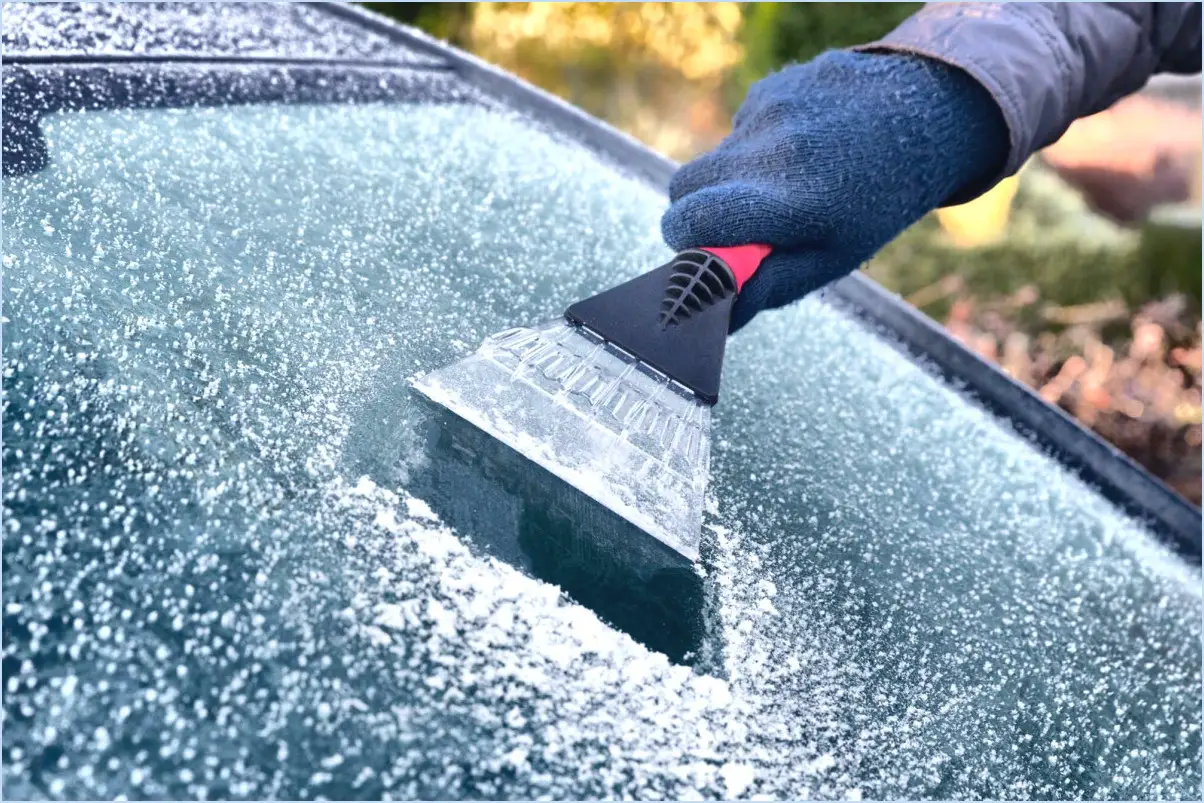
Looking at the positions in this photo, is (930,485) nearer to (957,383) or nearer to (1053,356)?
(957,383)

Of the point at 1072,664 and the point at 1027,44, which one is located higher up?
the point at 1027,44

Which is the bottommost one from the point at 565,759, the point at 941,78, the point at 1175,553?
the point at 1175,553

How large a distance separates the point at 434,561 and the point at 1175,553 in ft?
4.37

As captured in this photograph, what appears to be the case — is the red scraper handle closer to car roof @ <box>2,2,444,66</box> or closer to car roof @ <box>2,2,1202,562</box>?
car roof @ <box>2,2,1202,562</box>

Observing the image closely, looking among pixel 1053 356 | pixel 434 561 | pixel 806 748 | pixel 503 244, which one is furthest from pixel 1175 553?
pixel 1053 356

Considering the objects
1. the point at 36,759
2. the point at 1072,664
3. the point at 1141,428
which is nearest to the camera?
the point at 36,759

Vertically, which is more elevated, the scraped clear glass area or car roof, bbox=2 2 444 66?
Result: car roof, bbox=2 2 444 66

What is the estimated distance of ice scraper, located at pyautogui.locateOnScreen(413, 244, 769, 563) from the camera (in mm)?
937

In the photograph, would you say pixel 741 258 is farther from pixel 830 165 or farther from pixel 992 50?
pixel 992 50

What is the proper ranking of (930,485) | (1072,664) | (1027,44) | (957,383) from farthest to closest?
1. (957,383)
2. (1027,44)
3. (930,485)
4. (1072,664)

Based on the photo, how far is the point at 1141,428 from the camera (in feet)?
13.0

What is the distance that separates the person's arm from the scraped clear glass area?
0.72ft

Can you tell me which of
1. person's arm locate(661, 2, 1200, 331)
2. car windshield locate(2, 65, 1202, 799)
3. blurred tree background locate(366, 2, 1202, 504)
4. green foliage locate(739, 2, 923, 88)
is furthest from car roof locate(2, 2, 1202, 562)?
green foliage locate(739, 2, 923, 88)

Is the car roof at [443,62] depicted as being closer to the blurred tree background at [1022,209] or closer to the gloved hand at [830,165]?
the gloved hand at [830,165]
